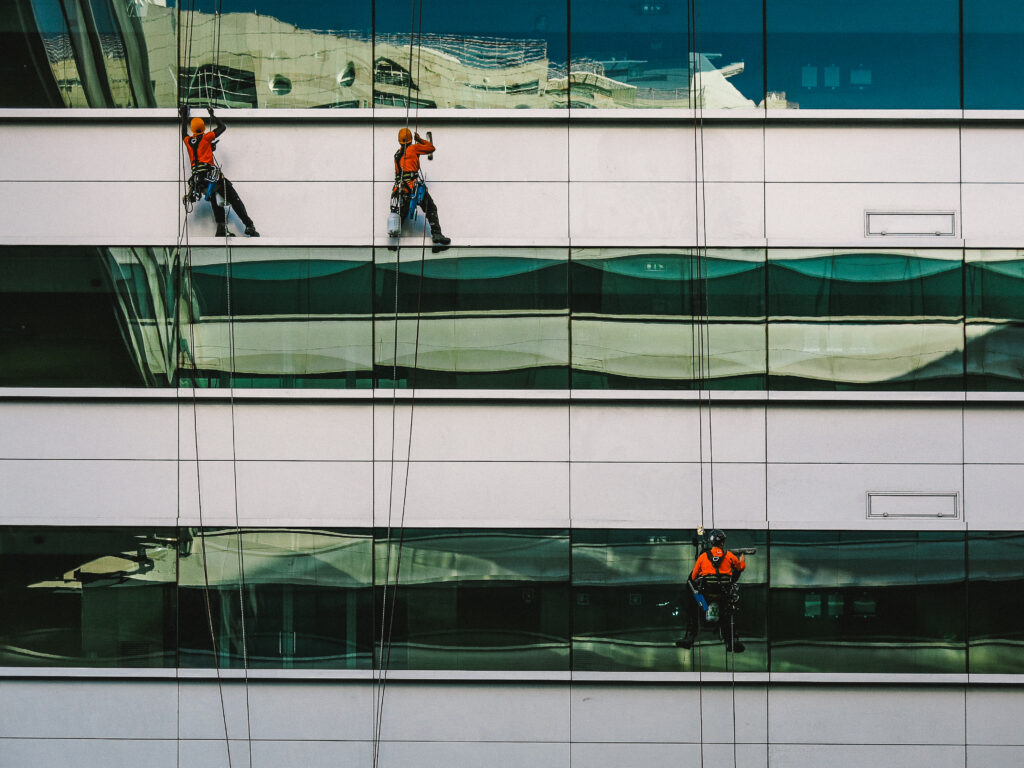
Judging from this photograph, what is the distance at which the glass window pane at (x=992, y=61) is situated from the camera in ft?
30.3

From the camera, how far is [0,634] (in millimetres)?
9469

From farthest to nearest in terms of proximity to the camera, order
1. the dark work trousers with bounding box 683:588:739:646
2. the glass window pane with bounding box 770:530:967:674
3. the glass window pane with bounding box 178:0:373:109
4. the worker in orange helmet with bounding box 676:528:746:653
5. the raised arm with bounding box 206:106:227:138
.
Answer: the glass window pane with bounding box 178:0:373:109 < the glass window pane with bounding box 770:530:967:674 < the raised arm with bounding box 206:106:227:138 < the dark work trousers with bounding box 683:588:739:646 < the worker in orange helmet with bounding box 676:528:746:653

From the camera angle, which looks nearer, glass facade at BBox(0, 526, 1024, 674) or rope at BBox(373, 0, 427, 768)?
glass facade at BBox(0, 526, 1024, 674)

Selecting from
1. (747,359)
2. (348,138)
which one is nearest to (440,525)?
(747,359)

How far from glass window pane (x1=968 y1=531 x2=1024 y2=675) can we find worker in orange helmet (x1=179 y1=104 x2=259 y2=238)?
31.1 feet

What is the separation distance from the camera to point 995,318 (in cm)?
922

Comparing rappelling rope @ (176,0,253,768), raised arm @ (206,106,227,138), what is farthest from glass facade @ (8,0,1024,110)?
rappelling rope @ (176,0,253,768)

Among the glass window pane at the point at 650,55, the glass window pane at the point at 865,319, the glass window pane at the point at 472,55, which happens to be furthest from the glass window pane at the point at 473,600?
the glass window pane at the point at 650,55

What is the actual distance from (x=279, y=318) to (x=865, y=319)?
704 cm

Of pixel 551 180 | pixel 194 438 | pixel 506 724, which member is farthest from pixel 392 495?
pixel 551 180

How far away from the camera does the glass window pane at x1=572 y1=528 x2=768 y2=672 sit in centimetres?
927

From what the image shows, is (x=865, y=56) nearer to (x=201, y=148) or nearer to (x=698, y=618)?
(x=698, y=618)

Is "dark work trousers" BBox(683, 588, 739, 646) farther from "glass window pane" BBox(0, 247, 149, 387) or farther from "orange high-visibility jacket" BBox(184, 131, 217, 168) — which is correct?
"orange high-visibility jacket" BBox(184, 131, 217, 168)

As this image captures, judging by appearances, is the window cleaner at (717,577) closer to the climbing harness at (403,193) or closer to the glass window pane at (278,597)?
the glass window pane at (278,597)
